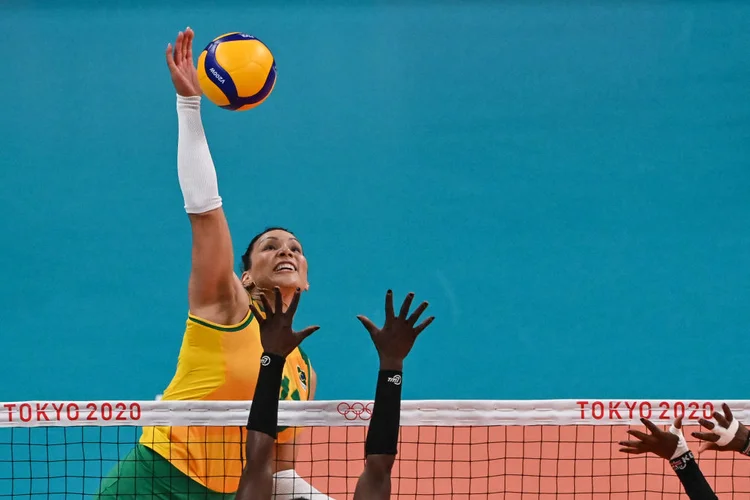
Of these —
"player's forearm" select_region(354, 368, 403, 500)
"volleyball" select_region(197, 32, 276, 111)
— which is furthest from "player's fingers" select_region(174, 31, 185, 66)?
"player's forearm" select_region(354, 368, 403, 500)

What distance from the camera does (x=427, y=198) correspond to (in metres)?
9.84

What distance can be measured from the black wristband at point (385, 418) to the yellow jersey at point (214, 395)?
1.09 meters

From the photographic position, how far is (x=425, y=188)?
32.5 feet

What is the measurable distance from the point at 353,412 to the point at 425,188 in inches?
239

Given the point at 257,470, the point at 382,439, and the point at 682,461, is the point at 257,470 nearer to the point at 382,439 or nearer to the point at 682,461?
the point at 382,439

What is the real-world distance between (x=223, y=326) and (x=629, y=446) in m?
1.83

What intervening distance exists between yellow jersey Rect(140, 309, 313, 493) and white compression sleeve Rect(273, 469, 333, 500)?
19 centimetres

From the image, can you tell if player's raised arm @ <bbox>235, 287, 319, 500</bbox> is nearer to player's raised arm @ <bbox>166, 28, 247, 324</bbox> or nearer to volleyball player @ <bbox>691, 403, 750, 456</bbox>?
player's raised arm @ <bbox>166, 28, 247, 324</bbox>

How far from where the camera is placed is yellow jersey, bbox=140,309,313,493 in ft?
13.4

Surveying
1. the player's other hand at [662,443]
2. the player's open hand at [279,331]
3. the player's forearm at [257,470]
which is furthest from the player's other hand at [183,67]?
the player's other hand at [662,443]

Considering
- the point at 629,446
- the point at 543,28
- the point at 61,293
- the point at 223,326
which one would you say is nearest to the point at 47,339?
the point at 61,293

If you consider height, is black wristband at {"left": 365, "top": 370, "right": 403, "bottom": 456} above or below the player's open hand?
below

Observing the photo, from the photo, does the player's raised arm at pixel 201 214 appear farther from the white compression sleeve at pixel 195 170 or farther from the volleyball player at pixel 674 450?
the volleyball player at pixel 674 450

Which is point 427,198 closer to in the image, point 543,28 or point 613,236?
point 613,236
